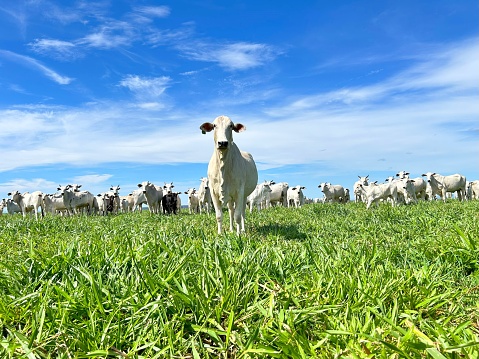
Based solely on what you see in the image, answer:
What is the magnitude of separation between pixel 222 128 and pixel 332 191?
Result: 29.6m

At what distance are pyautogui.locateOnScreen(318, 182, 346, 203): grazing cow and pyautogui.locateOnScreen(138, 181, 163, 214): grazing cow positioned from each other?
15599 millimetres

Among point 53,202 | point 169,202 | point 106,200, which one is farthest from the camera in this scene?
point 106,200

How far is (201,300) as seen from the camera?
9.93ft

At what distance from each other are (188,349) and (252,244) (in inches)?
95.1

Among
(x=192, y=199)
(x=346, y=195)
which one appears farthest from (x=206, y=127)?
(x=346, y=195)

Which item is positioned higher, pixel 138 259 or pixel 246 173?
pixel 246 173

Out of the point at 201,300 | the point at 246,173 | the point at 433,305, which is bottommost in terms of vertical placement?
the point at 433,305

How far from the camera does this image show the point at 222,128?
814 cm

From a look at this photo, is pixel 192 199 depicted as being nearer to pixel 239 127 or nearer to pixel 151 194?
pixel 151 194

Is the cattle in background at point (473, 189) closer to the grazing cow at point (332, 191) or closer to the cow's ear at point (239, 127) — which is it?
the grazing cow at point (332, 191)

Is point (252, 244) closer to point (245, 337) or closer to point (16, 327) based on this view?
point (245, 337)

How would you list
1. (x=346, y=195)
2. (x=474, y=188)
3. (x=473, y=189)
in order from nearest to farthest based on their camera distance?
(x=474, y=188)
(x=473, y=189)
(x=346, y=195)

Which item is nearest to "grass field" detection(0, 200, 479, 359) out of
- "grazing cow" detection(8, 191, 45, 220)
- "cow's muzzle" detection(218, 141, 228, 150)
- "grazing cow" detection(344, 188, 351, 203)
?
"cow's muzzle" detection(218, 141, 228, 150)

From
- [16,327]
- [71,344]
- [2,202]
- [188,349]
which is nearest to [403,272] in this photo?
[188,349]
